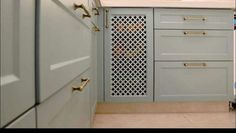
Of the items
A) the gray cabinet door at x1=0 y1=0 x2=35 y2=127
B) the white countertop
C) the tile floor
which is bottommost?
the tile floor

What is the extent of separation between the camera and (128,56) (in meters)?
2.19

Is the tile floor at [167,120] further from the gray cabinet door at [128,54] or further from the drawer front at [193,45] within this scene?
the drawer front at [193,45]

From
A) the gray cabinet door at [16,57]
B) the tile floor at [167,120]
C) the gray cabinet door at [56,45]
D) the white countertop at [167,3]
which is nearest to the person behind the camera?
the gray cabinet door at [16,57]

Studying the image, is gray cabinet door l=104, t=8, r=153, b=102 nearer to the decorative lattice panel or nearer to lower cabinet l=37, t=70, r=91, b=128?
the decorative lattice panel

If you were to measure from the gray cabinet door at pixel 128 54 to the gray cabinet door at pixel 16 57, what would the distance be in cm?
168

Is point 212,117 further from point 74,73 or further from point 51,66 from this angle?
point 51,66

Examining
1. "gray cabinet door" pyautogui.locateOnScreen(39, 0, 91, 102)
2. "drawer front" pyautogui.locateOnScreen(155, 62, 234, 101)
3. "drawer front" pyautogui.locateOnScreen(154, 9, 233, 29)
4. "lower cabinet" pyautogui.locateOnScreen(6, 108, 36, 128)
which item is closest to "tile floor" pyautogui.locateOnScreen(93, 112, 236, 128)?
"drawer front" pyautogui.locateOnScreen(155, 62, 234, 101)

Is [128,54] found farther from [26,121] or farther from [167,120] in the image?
[26,121]

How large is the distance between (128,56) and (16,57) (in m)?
1.80

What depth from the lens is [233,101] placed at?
2285 mm

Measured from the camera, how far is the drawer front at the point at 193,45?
2.16 metres

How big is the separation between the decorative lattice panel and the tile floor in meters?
0.19

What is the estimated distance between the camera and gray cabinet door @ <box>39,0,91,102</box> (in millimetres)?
541

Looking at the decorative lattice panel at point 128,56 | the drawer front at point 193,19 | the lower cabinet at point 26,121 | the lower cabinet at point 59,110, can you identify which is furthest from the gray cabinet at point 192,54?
the lower cabinet at point 26,121
